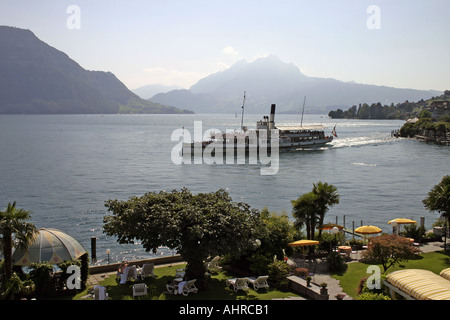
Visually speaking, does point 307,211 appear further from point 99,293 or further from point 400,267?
point 99,293

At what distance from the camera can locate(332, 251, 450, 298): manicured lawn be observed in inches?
744

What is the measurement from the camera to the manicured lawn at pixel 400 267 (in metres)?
18.9

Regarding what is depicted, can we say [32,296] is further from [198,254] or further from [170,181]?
[170,181]

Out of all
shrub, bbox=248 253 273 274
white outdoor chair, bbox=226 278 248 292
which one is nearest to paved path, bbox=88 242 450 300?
shrub, bbox=248 253 273 274

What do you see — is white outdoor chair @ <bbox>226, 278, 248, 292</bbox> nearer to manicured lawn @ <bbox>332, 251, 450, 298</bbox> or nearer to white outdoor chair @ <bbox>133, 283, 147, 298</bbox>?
white outdoor chair @ <bbox>133, 283, 147, 298</bbox>

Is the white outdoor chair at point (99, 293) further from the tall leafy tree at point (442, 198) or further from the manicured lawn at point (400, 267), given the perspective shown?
the tall leafy tree at point (442, 198)

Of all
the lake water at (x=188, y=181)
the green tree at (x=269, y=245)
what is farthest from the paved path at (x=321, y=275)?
the lake water at (x=188, y=181)

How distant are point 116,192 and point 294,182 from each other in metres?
28.0

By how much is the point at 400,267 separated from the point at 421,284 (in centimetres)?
843

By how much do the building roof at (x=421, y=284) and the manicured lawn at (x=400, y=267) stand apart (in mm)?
3400

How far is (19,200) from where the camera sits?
49188 millimetres

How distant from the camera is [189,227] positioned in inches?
663

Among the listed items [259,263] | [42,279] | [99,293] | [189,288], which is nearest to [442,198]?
[259,263]

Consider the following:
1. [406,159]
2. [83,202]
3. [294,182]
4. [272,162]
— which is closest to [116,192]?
[83,202]
